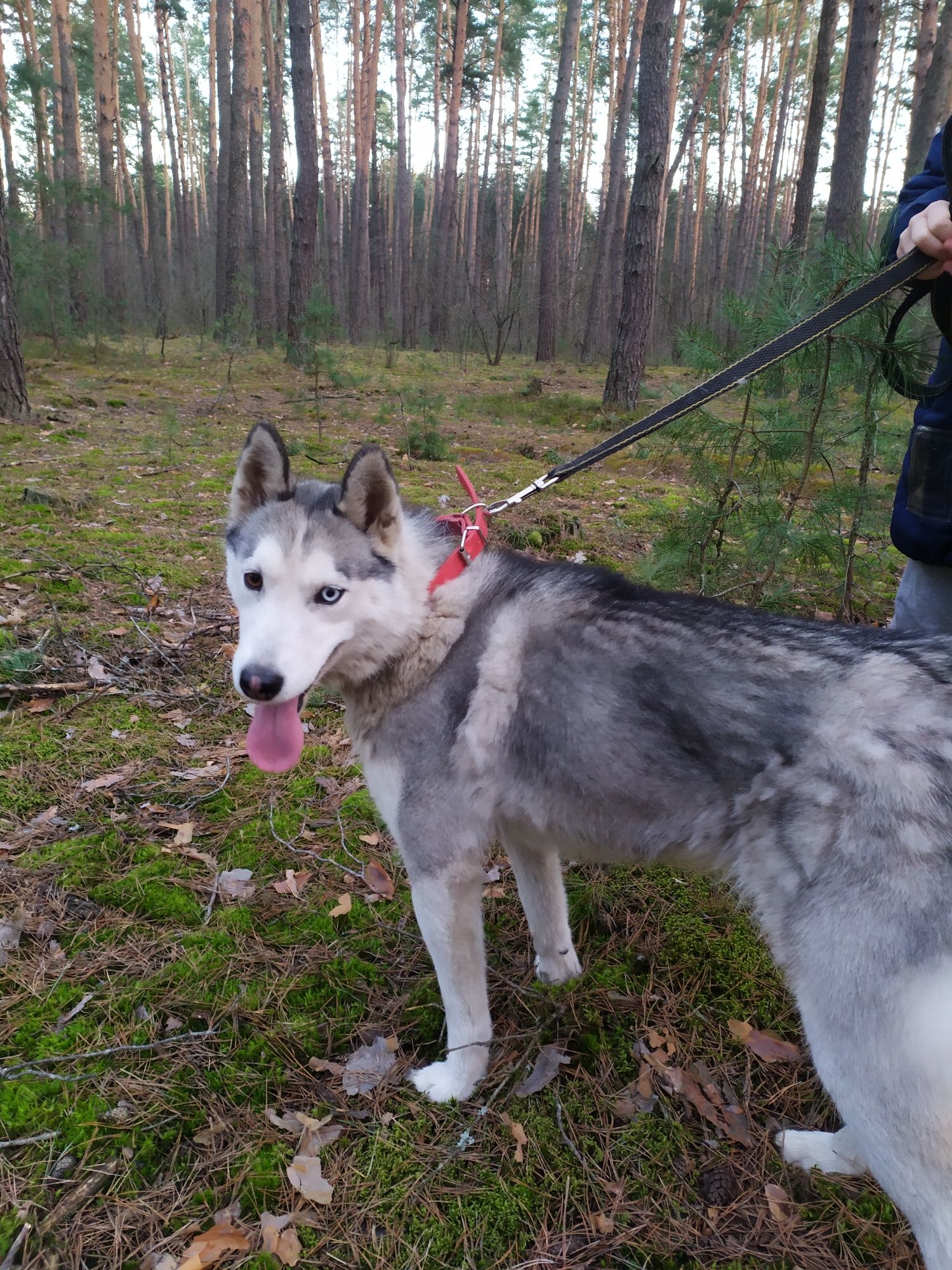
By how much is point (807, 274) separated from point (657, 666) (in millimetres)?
3223

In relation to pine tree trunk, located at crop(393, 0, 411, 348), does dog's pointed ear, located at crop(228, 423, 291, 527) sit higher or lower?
lower

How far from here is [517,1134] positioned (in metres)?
2.21

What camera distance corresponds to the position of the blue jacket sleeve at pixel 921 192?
2.57 meters

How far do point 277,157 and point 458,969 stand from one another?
2584 centimetres

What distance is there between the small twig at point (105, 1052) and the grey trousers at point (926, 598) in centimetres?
283

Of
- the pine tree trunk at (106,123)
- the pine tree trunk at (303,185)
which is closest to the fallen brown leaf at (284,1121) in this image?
the pine tree trunk at (303,185)

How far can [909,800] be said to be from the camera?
164cm

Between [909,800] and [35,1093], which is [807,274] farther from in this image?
[35,1093]

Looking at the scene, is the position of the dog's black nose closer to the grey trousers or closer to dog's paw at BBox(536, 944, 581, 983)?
dog's paw at BBox(536, 944, 581, 983)

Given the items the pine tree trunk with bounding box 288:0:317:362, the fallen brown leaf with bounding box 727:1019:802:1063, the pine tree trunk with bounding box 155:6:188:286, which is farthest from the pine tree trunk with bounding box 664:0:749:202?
the fallen brown leaf with bounding box 727:1019:802:1063

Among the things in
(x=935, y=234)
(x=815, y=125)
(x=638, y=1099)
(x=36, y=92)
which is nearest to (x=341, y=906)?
(x=638, y=1099)

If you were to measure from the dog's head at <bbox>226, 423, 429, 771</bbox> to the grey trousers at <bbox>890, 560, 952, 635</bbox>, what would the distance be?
185cm

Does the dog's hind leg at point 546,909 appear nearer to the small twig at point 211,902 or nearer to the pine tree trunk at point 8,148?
the small twig at point 211,902

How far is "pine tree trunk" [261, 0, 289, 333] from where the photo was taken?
21.8 m
